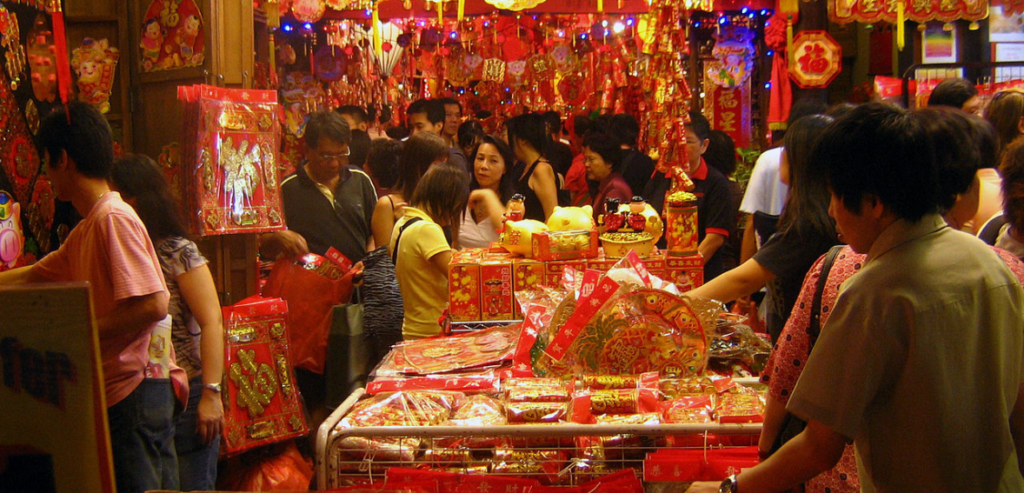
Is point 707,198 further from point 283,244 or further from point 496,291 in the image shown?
point 283,244

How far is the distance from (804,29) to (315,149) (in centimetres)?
419

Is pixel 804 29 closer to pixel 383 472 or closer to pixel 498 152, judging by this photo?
pixel 498 152

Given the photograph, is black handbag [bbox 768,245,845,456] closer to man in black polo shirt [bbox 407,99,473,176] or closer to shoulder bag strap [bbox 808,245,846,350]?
shoulder bag strap [bbox 808,245,846,350]

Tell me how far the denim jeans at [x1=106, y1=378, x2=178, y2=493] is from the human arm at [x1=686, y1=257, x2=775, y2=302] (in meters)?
1.49

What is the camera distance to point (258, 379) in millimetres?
3295

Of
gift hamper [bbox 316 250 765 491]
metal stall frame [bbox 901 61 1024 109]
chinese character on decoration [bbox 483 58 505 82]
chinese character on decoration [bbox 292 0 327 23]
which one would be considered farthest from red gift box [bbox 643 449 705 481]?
chinese character on decoration [bbox 483 58 505 82]

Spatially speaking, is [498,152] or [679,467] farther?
[498,152]

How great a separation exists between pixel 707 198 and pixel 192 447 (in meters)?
2.77

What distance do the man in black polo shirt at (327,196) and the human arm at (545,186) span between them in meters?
1.00

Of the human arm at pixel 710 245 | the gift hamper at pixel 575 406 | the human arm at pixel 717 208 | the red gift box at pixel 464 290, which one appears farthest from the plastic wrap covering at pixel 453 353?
the human arm at pixel 717 208

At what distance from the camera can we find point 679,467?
5.74 ft

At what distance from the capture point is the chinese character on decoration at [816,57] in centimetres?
632

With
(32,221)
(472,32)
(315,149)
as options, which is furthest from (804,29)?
(32,221)

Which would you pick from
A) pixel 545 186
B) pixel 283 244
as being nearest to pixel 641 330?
pixel 283 244
